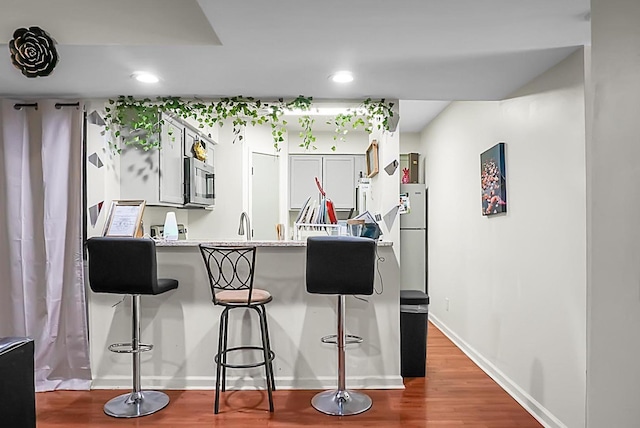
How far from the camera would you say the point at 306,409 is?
3125 millimetres

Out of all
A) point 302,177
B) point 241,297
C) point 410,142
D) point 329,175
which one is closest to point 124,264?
point 241,297

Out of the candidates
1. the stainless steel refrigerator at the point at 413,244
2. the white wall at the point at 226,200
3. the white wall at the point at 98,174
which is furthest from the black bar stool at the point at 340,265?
the white wall at the point at 226,200

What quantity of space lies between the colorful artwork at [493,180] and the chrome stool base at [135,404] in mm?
2699

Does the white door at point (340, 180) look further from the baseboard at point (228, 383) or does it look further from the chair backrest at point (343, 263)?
the chair backrest at point (343, 263)

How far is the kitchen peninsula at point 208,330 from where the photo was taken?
3.50 meters

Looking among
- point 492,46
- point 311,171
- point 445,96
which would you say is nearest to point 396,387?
point 445,96

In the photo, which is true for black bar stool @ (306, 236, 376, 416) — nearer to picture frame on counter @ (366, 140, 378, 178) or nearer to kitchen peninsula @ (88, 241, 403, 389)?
kitchen peninsula @ (88, 241, 403, 389)

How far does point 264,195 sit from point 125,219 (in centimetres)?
267

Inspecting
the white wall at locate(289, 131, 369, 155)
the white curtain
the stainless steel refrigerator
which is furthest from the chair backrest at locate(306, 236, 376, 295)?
the white wall at locate(289, 131, 369, 155)

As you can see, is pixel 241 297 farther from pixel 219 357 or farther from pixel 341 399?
pixel 341 399

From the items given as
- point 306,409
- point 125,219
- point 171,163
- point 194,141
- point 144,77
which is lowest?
point 306,409

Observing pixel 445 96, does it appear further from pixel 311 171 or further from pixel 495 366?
pixel 311 171

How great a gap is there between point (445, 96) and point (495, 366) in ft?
6.76

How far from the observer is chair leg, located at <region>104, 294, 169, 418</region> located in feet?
10.1
